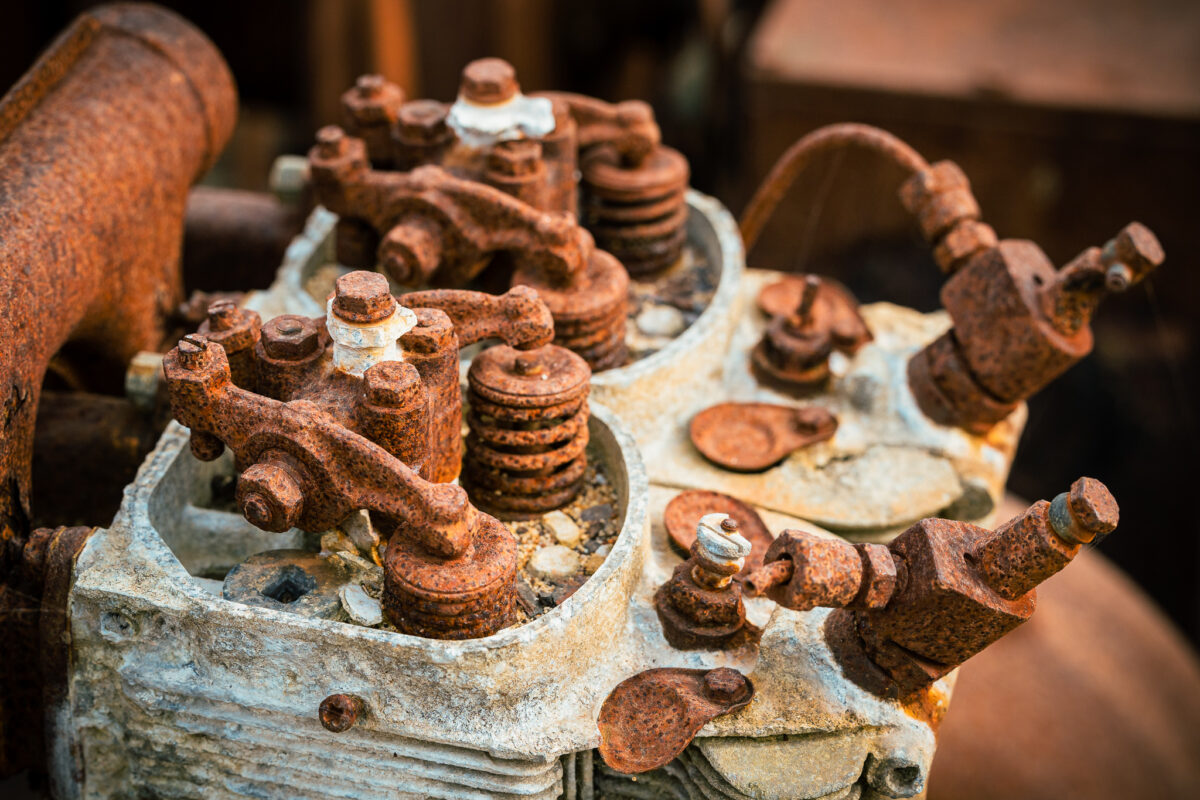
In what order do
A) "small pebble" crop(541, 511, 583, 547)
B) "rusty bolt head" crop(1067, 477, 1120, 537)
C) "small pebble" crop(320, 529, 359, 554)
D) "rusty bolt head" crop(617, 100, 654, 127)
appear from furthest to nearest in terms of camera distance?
1. "rusty bolt head" crop(617, 100, 654, 127)
2. "small pebble" crop(541, 511, 583, 547)
3. "small pebble" crop(320, 529, 359, 554)
4. "rusty bolt head" crop(1067, 477, 1120, 537)

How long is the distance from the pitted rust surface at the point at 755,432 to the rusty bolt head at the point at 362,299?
1.08 m

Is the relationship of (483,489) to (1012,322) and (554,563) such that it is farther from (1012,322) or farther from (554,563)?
(1012,322)

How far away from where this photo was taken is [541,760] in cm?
230

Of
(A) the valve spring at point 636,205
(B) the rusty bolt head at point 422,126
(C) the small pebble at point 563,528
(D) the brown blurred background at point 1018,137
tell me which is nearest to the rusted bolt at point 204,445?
(C) the small pebble at point 563,528

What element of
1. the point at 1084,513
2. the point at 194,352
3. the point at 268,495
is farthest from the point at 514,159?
the point at 1084,513

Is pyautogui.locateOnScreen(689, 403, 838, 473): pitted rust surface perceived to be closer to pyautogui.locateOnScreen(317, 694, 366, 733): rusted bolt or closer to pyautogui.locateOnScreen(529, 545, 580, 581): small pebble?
pyautogui.locateOnScreen(529, 545, 580, 581): small pebble

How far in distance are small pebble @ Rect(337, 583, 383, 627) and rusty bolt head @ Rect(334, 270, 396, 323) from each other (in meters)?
0.51

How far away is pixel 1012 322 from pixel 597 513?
3.68ft

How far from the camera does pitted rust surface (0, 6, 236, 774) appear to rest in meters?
2.58

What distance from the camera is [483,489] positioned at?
2678mm

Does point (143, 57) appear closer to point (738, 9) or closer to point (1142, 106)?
point (1142, 106)

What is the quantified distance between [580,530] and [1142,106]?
12.8 feet

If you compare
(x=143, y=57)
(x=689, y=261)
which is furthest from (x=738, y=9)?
(x=143, y=57)

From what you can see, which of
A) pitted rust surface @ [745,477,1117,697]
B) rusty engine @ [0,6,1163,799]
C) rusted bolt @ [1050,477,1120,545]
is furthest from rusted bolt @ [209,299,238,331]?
rusted bolt @ [1050,477,1120,545]
